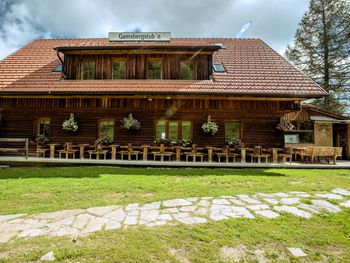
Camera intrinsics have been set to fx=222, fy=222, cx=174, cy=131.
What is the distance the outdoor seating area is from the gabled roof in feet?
8.27

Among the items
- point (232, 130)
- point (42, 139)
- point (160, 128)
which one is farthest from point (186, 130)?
point (42, 139)

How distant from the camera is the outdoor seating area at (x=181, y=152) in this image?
10.1 metres

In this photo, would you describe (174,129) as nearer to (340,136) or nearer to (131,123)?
(131,123)

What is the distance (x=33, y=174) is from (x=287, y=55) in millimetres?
22749

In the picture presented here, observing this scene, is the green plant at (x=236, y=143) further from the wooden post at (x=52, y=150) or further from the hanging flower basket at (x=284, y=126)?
the wooden post at (x=52, y=150)

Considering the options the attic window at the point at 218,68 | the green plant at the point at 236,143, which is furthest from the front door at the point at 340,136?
the attic window at the point at 218,68

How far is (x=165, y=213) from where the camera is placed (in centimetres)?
381

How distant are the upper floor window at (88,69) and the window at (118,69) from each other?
109cm

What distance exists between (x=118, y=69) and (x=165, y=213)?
9.78 meters

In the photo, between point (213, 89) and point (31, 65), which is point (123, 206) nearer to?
point (213, 89)

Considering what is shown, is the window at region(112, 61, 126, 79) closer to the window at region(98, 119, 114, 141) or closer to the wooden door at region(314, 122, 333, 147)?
the window at region(98, 119, 114, 141)

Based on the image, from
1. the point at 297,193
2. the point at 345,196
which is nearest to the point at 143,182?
the point at 297,193

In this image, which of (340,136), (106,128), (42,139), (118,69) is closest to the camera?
(42,139)

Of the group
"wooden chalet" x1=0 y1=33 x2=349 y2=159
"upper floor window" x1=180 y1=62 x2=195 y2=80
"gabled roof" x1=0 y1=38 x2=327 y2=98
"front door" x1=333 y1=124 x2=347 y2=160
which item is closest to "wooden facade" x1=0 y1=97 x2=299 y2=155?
"wooden chalet" x1=0 y1=33 x2=349 y2=159
